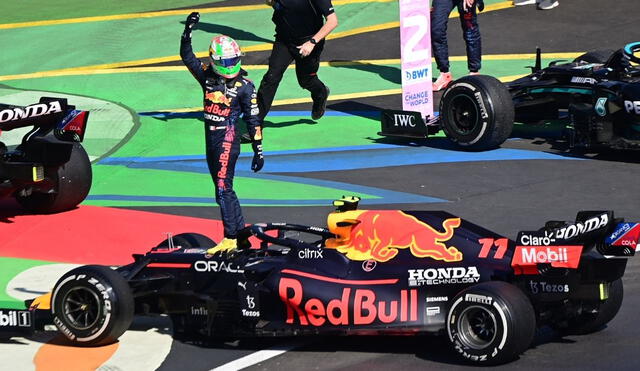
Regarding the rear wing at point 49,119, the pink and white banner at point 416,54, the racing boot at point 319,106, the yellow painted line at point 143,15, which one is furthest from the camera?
the yellow painted line at point 143,15

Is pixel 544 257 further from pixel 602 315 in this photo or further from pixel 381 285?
pixel 381 285

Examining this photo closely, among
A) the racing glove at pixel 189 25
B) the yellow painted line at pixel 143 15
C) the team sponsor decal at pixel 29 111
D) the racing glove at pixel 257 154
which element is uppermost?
the yellow painted line at pixel 143 15

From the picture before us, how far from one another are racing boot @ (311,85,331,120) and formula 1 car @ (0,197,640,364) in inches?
Answer: 292

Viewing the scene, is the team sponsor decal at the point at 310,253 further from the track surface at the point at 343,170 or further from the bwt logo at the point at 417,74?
the bwt logo at the point at 417,74

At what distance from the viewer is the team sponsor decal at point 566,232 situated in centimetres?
893

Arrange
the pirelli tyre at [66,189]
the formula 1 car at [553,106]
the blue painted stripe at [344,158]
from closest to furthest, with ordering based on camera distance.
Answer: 1. the pirelli tyre at [66,189]
2. the formula 1 car at [553,106]
3. the blue painted stripe at [344,158]

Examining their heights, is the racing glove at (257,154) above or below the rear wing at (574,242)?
above

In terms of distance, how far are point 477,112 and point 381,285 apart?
682cm

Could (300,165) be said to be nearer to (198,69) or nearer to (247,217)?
(247,217)

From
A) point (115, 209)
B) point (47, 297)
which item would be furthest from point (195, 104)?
point (47, 297)

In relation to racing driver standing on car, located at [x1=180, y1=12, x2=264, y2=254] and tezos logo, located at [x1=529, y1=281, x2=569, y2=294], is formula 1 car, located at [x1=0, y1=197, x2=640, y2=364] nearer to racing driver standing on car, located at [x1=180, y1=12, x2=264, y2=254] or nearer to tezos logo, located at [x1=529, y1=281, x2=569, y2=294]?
tezos logo, located at [x1=529, y1=281, x2=569, y2=294]

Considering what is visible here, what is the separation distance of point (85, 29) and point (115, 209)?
1072cm

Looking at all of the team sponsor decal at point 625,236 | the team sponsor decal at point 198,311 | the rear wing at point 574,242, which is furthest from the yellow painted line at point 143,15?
the team sponsor decal at point 625,236

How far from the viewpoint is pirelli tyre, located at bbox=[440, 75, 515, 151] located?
15641mm
